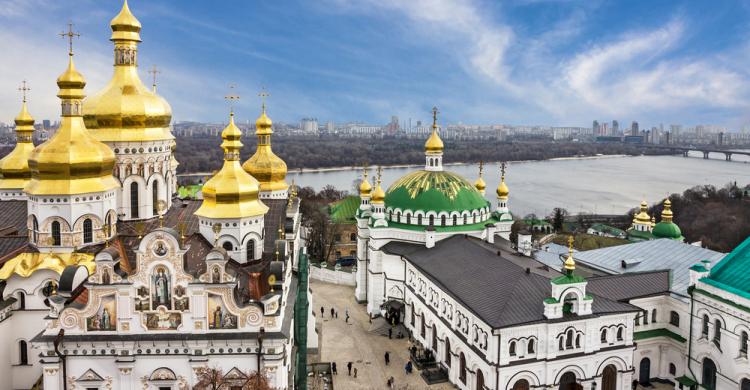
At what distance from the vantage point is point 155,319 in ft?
34.1

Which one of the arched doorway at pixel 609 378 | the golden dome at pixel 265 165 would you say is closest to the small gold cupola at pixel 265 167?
the golden dome at pixel 265 165

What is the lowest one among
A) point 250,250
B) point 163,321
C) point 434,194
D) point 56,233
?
point 163,321

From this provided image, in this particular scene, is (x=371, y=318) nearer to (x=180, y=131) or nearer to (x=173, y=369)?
(x=173, y=369)

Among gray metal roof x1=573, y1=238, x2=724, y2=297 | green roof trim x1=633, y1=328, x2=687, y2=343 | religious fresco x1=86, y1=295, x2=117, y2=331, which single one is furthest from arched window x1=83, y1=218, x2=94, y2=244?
gray metal roof x1=573, y1=238, x2=724, y2=297

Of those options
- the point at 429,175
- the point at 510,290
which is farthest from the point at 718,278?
the point at 429,175

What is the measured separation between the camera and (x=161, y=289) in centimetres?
1045

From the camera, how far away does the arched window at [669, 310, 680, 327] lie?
48.7 ft

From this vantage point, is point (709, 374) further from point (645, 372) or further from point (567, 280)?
point (567, 280)

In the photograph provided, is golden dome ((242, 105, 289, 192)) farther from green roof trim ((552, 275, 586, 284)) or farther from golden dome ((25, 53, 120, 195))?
green roof trim ((552, 275, 586, 284))

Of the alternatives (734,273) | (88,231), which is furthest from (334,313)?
(734,273)

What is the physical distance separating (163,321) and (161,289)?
53cm

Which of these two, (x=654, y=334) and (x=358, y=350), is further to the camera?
(x=358, y=350)

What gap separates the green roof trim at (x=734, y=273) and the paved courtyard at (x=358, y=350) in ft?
21.2

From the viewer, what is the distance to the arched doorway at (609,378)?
13656mm
